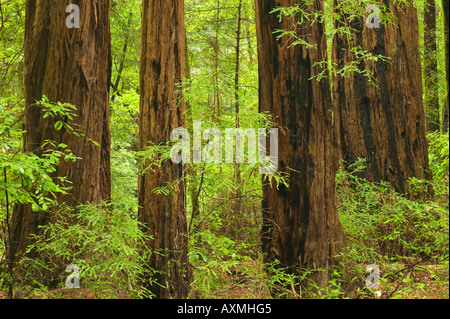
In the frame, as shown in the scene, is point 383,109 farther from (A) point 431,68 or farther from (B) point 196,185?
(A) point 431,68

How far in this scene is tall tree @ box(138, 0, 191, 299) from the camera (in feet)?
23.7

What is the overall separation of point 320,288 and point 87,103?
13.9ft

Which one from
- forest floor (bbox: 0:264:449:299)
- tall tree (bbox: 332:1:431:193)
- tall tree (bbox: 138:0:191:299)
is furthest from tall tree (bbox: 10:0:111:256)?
tall tree (bbox: 332:1:431:193)

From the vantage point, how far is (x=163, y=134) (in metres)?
7.63

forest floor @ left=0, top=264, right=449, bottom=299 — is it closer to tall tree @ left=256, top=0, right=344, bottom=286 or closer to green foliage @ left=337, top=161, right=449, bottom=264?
tall tree @ left=256, top=0, right=344, bottom=286

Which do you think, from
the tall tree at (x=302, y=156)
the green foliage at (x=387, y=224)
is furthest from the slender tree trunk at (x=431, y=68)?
the tall tree at (x=302, y=156)

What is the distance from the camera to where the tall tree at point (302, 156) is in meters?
6.88

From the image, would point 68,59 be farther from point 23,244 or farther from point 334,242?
point 334,242

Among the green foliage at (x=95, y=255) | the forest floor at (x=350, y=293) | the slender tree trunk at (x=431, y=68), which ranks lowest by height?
the forest floor at (x=350, y=293)

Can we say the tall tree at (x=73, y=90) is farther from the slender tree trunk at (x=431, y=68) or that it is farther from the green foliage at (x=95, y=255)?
the slender tree trunk at (x=431, y=68)

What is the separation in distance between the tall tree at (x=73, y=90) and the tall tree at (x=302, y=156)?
2652mm

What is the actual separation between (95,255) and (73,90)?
8.92 ft

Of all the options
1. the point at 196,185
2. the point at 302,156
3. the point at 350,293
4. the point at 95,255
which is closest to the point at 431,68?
the point at 302,156

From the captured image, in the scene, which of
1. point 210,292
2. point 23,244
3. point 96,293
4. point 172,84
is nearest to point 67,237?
point 96,293
